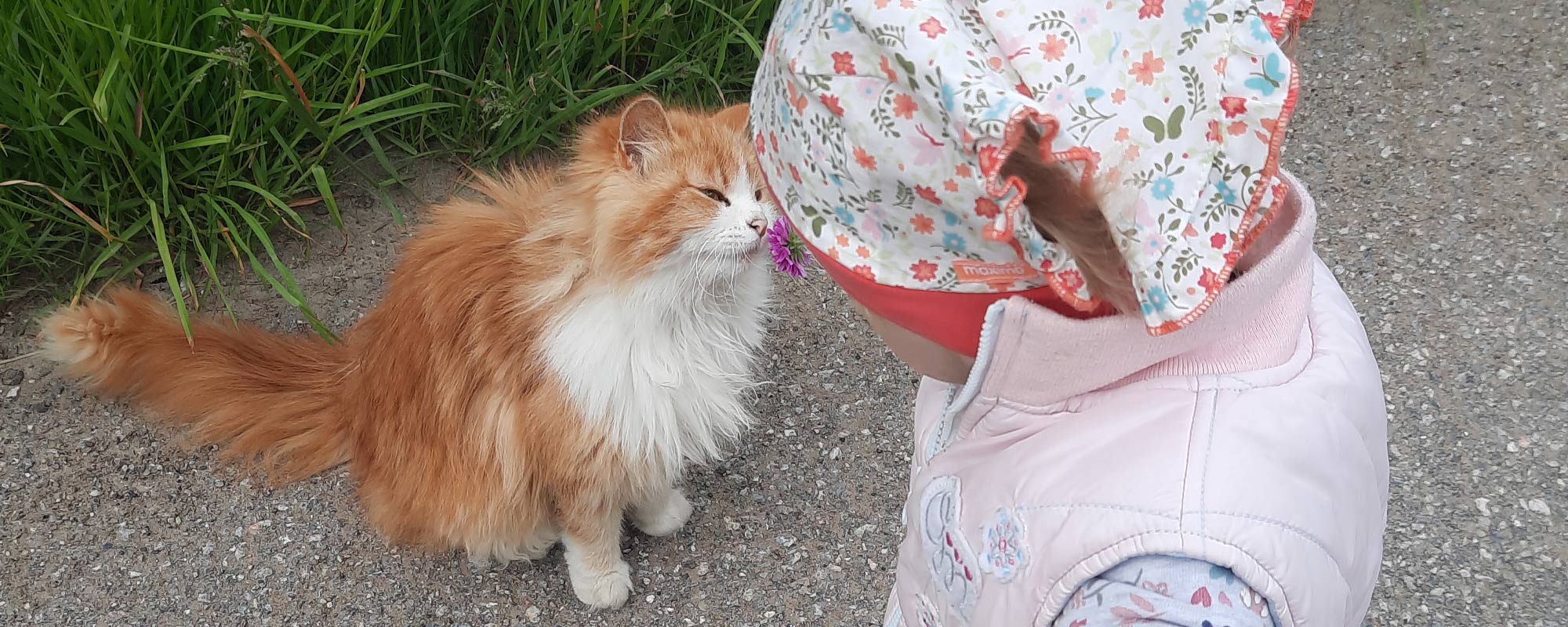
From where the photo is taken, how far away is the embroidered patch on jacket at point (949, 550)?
1144 mm

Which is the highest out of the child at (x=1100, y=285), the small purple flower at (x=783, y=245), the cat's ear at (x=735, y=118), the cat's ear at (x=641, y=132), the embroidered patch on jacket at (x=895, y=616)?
the child at (x=1100, y=285)

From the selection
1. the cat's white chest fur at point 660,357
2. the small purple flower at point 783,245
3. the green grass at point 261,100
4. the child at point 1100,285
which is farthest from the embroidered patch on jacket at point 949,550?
the green grass at point 261,100

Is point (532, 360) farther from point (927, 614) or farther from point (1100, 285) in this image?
point (1100, 285)

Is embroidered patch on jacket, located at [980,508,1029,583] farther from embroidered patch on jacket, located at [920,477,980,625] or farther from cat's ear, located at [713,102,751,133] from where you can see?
cat's ear, located at [713,102,751,133]

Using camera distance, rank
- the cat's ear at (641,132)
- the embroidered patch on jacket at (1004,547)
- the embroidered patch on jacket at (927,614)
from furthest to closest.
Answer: the cat's ear at (641,132)
the embroidered patch on jacket at (927,614)
the embroidered patch on jacket at (1004,547)

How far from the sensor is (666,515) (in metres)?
2.19

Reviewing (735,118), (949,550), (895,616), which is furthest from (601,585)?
(949,550)

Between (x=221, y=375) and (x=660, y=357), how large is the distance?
36.5 inches

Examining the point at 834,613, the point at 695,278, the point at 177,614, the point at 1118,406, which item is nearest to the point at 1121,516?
the point at 1118,406

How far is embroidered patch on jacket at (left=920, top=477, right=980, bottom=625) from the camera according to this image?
1144 millimetres

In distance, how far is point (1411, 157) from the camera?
302cm

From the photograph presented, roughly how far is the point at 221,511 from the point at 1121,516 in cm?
190

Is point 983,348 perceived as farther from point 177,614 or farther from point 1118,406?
point 177,614

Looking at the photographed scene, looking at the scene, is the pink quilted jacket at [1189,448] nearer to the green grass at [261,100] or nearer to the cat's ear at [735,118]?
the cat's ear at [735,118]
